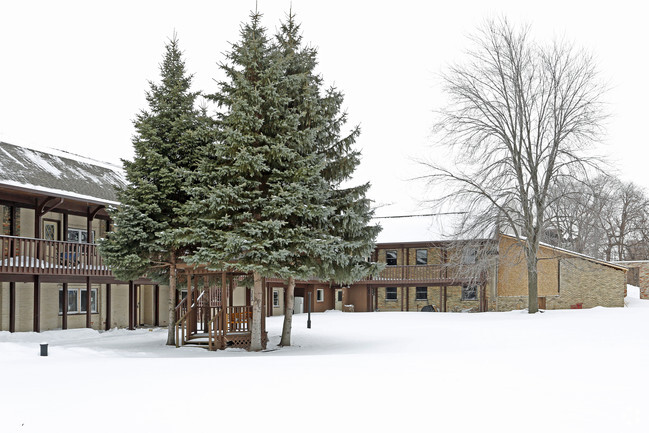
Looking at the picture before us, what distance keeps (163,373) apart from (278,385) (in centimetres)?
238

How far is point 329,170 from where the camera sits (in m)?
20.0

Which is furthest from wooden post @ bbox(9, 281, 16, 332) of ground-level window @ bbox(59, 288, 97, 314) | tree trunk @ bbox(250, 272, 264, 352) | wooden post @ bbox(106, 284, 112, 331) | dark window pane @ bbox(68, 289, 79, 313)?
tree trunk @ bbox(250, 272, 264, 352)

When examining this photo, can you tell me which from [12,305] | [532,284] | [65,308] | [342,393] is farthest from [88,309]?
[532,284]

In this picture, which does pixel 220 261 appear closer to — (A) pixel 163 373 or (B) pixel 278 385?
(A) pixel 163 373

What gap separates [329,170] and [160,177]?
5107mm

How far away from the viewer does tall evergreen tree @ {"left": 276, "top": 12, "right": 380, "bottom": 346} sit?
733 inches

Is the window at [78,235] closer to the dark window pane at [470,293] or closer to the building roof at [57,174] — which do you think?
the building roof at [57,174]

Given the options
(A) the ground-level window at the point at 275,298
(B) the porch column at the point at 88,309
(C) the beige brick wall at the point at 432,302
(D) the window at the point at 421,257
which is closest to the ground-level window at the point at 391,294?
(C) the beige brick wall at the point at 432,302

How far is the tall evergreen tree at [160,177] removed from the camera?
19.3 metres

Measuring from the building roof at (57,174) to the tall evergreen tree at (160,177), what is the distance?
1.76m

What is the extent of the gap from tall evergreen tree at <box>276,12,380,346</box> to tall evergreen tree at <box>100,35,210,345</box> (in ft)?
9.76

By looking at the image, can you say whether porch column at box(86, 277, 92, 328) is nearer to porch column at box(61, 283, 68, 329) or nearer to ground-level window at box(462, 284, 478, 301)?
porch column at box(61, 283, 68, 329)

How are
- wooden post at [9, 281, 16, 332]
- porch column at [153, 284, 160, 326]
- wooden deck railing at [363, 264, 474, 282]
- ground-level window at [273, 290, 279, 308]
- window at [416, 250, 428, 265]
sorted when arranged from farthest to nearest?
1. window at [416, 250, 428, 265]
2. ground-level window at [273, 290, 279, 308]
3. wooden deck railing at [363, 264, 474, 282]
4. porch column at [153, 284, 160, 326]
5. wooden post at [9, 281, 16, 332]

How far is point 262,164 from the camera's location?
57.7ft
